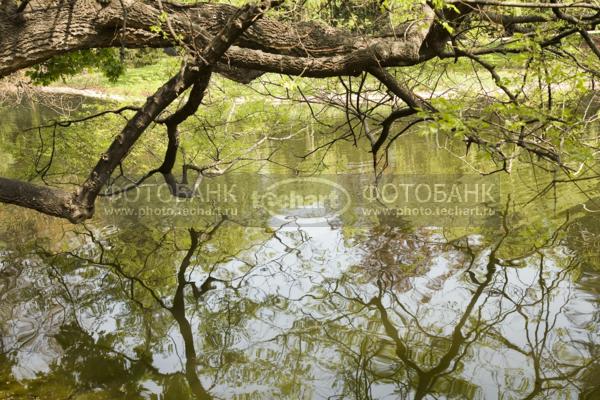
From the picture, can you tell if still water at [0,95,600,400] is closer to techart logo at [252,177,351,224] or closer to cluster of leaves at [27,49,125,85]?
techart logo at [252,177,351,224]

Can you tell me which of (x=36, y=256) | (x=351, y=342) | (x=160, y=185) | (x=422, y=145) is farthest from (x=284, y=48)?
→ (x=422, y=145)

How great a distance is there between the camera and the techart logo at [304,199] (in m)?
9.82

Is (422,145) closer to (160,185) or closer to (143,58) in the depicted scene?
(160,185)

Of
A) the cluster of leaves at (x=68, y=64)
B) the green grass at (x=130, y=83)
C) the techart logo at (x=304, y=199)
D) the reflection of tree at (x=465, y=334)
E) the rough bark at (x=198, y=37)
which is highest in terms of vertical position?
the green grass at (x=130, y=83)

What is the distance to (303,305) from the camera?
6.54 m

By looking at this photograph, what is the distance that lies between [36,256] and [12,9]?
4.21m

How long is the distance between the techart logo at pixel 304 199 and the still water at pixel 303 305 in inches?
6.2

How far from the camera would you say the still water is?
5121 millimetres

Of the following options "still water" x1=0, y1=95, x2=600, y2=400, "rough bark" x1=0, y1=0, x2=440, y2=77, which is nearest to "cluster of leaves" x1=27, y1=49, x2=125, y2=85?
"rough bark" x1=0, y1=0, x2=440, y2=77

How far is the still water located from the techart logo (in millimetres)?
156

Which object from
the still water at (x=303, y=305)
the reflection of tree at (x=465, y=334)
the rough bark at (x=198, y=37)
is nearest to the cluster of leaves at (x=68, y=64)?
the rough bark at (x=198, y=37)

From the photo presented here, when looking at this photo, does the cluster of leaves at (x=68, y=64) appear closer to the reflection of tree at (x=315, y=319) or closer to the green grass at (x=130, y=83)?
the reflection of tree at (x=315, y=319)

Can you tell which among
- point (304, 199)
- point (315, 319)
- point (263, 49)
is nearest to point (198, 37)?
point (263, 49)

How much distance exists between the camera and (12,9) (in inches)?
185
